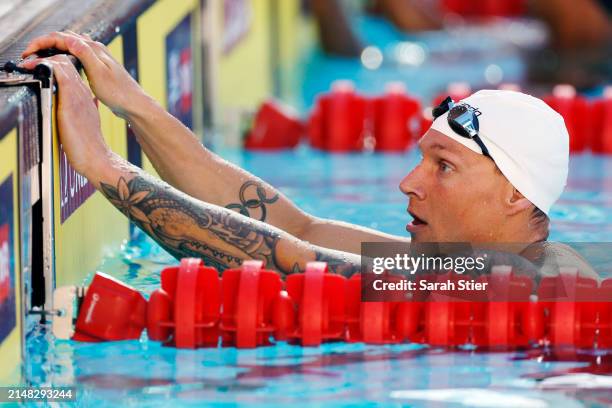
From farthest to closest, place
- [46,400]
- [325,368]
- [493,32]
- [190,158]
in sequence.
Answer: [493,32] → [190,158] → [325,368] → [46,400]

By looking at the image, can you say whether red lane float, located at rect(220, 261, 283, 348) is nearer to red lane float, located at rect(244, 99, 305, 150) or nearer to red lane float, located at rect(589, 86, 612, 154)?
red lane float, located at rect(244, 99, 305, 150)

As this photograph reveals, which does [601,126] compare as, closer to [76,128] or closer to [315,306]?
[315,306]

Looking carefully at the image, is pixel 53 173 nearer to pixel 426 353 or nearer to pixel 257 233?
pixel 257 233

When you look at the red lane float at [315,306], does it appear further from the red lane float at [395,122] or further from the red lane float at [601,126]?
→ the red lane float at [601,126]

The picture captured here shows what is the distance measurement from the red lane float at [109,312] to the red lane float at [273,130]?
334cm

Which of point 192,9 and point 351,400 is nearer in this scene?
point 351,400

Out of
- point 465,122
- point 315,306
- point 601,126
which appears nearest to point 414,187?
point 465,122

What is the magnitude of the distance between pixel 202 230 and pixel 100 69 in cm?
58

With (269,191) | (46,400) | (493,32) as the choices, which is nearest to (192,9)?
(269,191)

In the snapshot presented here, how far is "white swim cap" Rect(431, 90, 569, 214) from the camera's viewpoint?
142 inches

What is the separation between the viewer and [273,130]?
6.79m

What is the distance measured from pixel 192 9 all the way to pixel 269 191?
2.37 meters

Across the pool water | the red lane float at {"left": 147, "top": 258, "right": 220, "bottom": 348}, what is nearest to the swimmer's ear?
the pool water

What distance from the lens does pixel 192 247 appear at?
3576 mm
